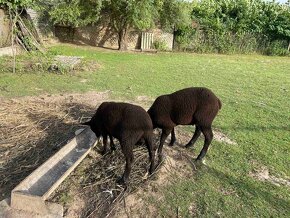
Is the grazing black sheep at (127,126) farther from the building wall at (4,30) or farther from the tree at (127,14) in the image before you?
the tree at (127,14)

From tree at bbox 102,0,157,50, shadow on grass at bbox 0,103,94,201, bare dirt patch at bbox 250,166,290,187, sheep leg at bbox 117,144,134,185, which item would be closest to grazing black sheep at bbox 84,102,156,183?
sheep leg at bbox 117,144,134,185

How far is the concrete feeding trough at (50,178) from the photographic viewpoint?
371cm

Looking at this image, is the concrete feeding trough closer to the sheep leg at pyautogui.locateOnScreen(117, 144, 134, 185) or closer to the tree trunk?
the sheep leg at pyautogui.locateOnScreen(117, 144, 134, 185)

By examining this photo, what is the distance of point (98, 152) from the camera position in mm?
5145

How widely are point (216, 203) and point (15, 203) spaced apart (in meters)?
2.48

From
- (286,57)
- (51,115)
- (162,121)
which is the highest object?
(162,121)

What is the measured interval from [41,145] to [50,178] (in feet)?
3.95

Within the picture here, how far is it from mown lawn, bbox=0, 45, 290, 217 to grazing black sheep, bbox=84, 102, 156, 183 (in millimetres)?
727

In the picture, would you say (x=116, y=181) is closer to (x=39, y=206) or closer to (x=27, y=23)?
(x=39, y=206)

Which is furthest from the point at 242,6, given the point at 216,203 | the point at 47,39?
the point at 216,203

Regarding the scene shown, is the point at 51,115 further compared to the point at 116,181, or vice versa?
the point at 51,115

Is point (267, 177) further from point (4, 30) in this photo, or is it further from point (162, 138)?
point (4, 30)

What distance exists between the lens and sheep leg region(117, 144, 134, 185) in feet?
13.7

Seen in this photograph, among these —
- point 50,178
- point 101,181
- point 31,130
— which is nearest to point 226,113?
point 101,181
